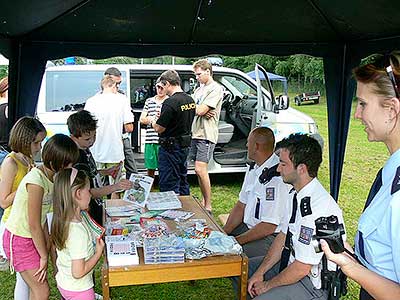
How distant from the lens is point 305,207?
6.81 feet

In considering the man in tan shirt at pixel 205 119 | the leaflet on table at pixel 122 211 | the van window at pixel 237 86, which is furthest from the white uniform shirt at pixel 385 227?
the van window at pixel 237 86

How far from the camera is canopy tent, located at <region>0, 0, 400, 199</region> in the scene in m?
Result: 3.07

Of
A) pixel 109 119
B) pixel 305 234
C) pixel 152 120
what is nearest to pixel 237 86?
pixel 152 120

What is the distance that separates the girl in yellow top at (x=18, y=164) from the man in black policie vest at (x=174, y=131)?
205 cm

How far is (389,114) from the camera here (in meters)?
1.26

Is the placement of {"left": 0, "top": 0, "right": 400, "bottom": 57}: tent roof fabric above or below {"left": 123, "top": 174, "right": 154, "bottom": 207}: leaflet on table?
above

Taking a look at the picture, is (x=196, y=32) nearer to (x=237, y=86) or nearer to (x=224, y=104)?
(x=224, y=104)

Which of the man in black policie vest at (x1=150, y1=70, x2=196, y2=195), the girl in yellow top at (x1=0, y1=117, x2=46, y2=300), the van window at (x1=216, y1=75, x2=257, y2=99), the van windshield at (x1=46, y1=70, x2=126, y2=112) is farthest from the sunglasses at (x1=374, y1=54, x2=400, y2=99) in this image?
the van window at (x1=216, y1=75, x2=257, y2=99)

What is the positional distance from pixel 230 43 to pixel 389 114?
2.85 metres

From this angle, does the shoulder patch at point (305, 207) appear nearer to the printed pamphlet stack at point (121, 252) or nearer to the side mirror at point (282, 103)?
the printed pamphlet stack at point (121, 252)

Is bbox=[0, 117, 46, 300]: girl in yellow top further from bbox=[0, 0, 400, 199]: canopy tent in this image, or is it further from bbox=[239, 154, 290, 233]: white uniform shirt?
bbox=[239, 154, 290, 233]: white uniform shirt

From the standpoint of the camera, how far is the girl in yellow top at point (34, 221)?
212 cm

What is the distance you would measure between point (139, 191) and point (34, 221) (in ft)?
3.03

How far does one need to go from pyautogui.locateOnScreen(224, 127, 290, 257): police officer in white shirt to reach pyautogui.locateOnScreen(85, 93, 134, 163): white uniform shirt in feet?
6.78
